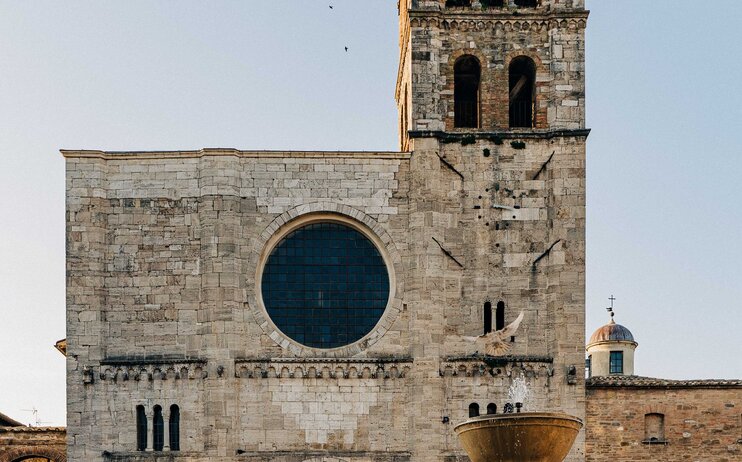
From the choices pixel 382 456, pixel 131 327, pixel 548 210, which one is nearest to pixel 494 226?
pixel 548 210

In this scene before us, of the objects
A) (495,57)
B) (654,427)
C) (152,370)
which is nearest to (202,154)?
(152,370)

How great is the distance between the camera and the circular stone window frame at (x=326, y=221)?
82.3 feet

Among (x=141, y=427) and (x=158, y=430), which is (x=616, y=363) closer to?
(x=158, y=430)

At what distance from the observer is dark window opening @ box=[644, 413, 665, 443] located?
83.6ft

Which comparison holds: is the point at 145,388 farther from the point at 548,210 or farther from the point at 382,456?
the point at 548,210

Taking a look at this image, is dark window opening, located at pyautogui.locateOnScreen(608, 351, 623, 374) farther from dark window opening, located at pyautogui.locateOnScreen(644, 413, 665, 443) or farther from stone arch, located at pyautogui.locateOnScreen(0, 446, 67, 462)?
stone arch, located at pyautogui.locateOnScreen(0, 446, 67, 462)

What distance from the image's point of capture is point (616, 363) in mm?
40844

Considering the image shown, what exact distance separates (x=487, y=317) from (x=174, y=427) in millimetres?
7005

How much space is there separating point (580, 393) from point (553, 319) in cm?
165

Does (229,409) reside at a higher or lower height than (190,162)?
lower

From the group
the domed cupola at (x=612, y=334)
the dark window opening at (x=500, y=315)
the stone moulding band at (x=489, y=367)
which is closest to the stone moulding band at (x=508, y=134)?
the dark window opening at (x=500, y=315)

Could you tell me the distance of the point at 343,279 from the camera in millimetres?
25703

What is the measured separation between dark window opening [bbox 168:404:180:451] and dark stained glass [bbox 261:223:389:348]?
280 centimetres

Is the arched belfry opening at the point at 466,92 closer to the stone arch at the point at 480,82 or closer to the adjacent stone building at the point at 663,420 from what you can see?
the stone arch at the point at 480,82
